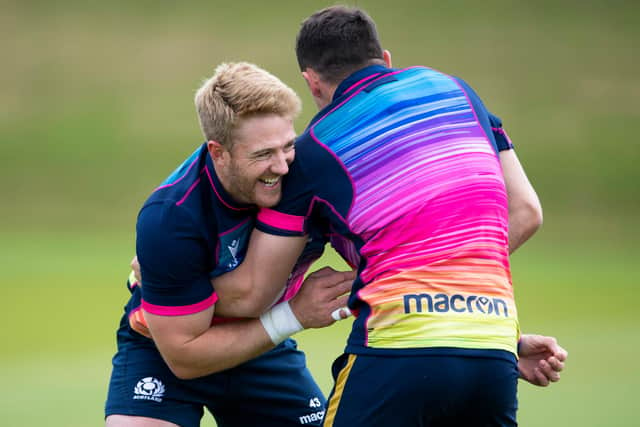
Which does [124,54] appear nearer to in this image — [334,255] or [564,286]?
[334,255]

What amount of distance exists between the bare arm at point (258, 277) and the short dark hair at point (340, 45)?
0.56 metres

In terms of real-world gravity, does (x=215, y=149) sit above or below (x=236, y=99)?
below

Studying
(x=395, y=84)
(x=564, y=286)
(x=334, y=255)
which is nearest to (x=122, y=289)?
(x=334, y=255)

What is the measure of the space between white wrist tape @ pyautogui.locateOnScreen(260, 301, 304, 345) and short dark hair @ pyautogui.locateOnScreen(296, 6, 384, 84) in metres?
0.84

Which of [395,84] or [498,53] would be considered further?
[498,53]

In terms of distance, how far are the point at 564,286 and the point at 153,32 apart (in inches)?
260

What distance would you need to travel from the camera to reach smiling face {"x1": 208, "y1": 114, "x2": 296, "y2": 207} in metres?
2.99

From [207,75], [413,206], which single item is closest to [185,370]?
[413,206]

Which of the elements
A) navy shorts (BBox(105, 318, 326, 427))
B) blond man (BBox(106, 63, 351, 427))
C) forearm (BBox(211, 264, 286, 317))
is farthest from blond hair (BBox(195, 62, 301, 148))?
navy shorts (BBox(105, 318, 326, 427))

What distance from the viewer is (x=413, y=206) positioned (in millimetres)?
2746

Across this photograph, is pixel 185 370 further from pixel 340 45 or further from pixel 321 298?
pixel 340 45

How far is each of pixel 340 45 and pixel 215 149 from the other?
1.73ft

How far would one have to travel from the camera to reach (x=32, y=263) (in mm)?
9578

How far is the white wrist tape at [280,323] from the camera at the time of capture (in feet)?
10.9
